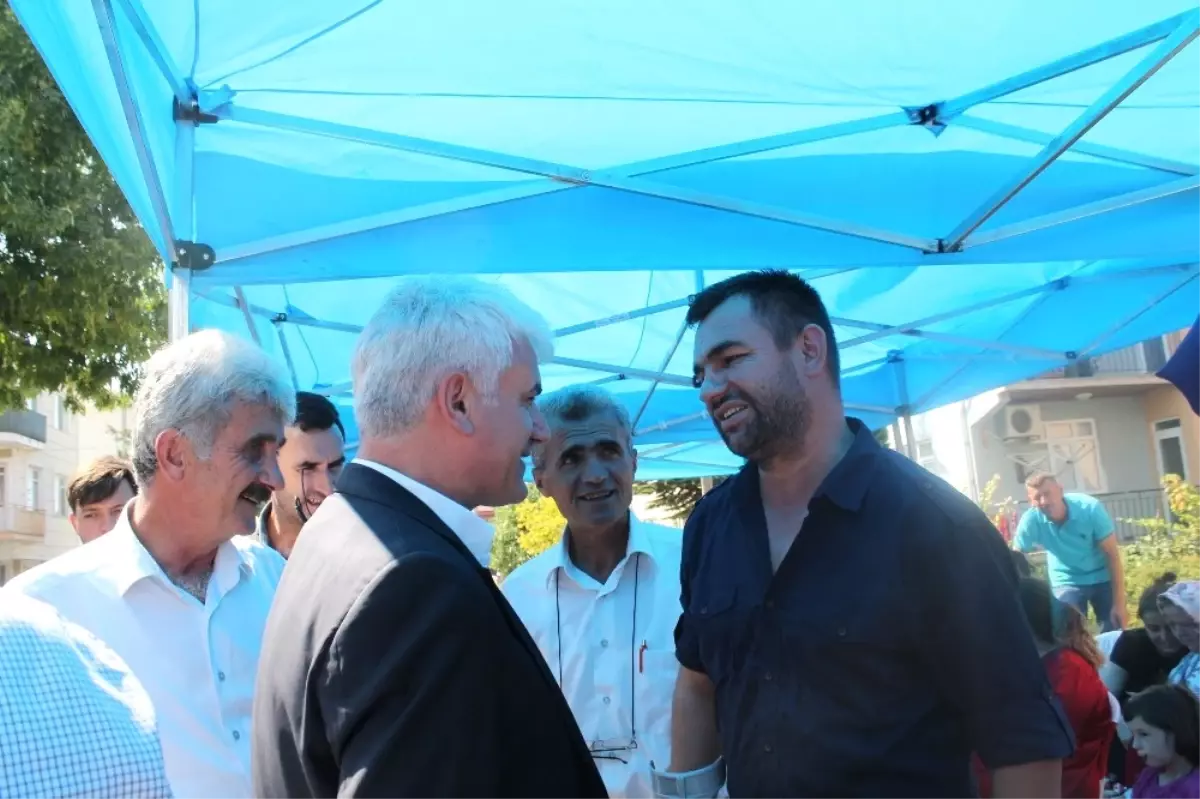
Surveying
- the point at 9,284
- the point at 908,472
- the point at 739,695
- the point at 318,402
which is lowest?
the point at 739,695

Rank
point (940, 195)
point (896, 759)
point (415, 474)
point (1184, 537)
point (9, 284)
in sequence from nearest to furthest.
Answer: point (415, 474) → point (896, 759) → point (940, 195) → point (9, 284) → point (1184, 537)

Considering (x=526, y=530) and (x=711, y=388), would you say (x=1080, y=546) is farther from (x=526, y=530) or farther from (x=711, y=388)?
(x=526, y=530)

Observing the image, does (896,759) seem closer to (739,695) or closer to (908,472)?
(739,695)

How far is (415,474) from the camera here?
145 centimetres

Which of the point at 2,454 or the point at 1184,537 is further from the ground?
the point at 2,454

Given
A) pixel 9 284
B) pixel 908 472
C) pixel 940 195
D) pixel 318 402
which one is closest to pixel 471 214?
pixel 318 402

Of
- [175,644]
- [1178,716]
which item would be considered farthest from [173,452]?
[1178,716]

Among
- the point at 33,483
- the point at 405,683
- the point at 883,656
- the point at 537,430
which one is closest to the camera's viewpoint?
the point at 405,683

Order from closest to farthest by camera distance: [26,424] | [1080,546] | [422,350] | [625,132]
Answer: [422,350] → [625,132] → [1080,546] → [26,424]

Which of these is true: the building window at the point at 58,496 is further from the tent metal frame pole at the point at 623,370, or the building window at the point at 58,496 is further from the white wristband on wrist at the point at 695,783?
the white wristband on wrist at the point at 695,783

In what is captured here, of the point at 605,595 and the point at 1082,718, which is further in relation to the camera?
the point at 1082,718

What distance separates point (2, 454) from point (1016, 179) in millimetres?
38824

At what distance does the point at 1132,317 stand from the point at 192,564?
17.1 feet

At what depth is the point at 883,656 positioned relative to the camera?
1789 millimetres
